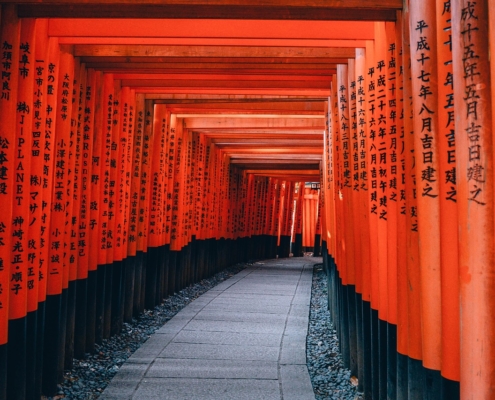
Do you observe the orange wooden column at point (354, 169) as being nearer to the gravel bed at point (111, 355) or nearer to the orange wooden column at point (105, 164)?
the gravel bed at point (111, 355)

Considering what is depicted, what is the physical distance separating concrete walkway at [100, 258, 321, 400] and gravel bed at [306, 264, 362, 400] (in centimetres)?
13

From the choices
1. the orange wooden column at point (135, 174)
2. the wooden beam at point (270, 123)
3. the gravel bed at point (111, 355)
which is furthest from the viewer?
the wooden beam at point (270, 123)

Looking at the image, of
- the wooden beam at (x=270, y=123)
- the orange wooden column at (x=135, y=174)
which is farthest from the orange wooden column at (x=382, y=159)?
the wooden beam at (x=270, y=123)

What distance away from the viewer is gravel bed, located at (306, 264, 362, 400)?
5.31 meters

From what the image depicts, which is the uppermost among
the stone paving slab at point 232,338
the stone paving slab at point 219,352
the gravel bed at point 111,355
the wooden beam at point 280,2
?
the wooden beam at point 280,2

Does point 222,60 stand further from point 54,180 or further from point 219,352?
point 219,352

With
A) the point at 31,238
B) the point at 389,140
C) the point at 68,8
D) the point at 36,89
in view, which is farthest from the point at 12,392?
the point at 389,140

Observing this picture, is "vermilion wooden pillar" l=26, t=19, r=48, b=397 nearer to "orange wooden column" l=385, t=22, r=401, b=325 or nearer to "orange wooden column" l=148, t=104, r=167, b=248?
"orange wooden column" l=385, t=22, r=401, b=325

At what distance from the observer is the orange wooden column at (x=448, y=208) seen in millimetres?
2816

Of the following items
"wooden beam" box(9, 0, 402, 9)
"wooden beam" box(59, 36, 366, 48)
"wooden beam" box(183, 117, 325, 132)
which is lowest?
"wooden beam" box(9, 0, 402, 9)

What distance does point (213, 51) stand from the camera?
580 cm

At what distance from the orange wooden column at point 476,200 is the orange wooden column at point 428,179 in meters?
0.51

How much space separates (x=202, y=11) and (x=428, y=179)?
2175 millimetres

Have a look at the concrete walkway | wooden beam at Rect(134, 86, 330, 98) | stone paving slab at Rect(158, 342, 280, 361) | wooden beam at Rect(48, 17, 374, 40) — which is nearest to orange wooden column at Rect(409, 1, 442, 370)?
wooden beam at Rect(48, 17, 374, 40)
